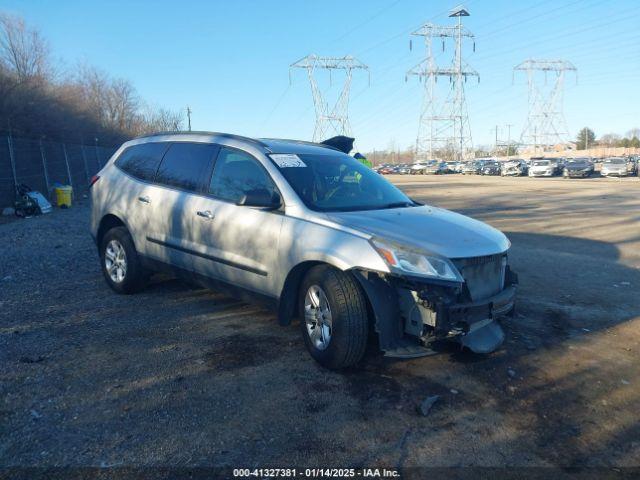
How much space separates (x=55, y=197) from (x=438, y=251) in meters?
17.0

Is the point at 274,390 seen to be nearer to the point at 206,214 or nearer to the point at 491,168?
the point at 206,214

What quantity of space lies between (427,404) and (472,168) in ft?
198

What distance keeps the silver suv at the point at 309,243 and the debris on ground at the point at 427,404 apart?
1.05 ft

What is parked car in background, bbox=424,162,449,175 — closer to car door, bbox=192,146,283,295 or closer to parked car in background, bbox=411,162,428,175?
parked car in background, bbox=411,162,428,175

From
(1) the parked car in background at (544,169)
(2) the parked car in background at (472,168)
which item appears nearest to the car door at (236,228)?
(1) the parked car in background at (544,169)

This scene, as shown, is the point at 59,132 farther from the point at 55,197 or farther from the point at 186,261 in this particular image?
the point at 186,261

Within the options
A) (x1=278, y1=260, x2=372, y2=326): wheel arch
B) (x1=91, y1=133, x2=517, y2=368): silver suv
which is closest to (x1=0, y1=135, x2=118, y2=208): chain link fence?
(x1=91, y1=133, x2=517, y2=368): silver suv

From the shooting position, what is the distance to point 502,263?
13.8 ft

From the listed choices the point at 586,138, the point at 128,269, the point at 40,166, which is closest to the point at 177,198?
the point at 128,269

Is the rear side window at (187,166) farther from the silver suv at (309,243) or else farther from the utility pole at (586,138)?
the utility pole at (586,138)

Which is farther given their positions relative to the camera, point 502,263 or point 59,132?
point 59,132

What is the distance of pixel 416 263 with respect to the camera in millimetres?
3623

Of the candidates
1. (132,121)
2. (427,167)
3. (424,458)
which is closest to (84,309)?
(424,458)

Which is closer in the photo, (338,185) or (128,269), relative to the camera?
(338,185)
